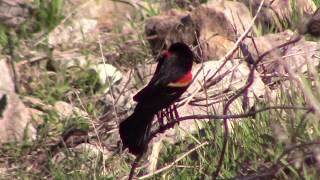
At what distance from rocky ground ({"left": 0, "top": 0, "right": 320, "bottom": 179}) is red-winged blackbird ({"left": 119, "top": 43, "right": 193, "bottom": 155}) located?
144mm

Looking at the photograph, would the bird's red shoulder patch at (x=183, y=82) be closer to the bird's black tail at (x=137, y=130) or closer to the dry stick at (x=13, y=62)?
the bird's black tail at (x=137, y=130)

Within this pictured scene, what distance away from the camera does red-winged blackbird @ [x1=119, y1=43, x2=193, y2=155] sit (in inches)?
177

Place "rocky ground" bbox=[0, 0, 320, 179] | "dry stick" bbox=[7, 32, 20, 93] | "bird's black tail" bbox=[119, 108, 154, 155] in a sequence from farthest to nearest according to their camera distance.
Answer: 1. "dry stick" bbox=[7, 32, 20, 93]
2. "rocky ground" bbox=[0, 0, 320, 179]
3. "bird's black tail" bbox=[119, 108, 154, 155]

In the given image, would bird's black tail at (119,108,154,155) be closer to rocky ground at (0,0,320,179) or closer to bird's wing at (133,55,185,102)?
bird's wing at (133,55,185,102)

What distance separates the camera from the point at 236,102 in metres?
5.58

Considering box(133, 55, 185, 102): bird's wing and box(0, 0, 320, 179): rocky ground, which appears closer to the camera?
box(133, 55, 185, 102): bird's wing

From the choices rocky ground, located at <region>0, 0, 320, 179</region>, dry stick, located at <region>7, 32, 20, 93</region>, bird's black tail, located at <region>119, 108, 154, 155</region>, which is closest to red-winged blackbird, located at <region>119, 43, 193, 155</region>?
bird's black tail, located at <region>119, 108, 154, 155</region>

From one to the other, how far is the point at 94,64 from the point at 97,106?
22.4 inches

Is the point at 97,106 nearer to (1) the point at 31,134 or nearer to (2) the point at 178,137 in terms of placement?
(1) the point at 31,134

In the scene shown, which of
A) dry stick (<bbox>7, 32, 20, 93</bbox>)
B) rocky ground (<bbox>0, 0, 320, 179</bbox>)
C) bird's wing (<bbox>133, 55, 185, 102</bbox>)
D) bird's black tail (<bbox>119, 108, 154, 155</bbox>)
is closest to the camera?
bird's black tail (<bbox>119, 108, 154, 155</bbox>)

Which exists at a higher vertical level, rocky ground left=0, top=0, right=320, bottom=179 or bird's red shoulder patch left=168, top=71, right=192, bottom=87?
bird's red shoulder patch left=168, top=71, right=192, bottom=87

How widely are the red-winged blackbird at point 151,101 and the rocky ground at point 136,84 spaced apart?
0.14m

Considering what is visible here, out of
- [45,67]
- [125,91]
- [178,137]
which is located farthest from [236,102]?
[45,67]

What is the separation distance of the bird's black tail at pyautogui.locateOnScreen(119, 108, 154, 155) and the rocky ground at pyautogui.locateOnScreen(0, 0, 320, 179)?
0.38 meters
